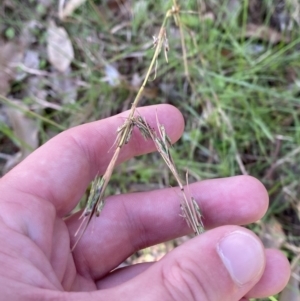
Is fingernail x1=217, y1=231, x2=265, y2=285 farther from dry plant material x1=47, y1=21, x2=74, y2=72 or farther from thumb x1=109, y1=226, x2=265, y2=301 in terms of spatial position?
dry plant material x1=47, y1=21, x2=74, y2=72

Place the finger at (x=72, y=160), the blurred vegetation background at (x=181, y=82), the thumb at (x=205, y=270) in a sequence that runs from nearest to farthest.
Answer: the thumb at (x=205, y=270)
the finger at (x=72, y=160)
the blurred vegetation background at (x=181, y=82)

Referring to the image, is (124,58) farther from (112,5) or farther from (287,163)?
(287,163)

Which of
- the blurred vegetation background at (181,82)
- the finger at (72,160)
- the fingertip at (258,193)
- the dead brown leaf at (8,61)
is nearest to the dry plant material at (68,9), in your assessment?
the blurred vegetation background at (181,82)

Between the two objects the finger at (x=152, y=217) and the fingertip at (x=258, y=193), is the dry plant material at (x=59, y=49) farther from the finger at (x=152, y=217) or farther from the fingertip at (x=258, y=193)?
the fingertip at (x=258, y=193)

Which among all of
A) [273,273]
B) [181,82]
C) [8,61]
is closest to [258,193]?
[273,273]

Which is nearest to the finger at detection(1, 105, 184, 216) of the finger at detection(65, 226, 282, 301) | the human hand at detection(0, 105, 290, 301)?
the human hand at detection(0, 105, 290, 301)

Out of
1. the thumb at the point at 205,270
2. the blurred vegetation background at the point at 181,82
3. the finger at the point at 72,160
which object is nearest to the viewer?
the thumb at the point at 205,270
